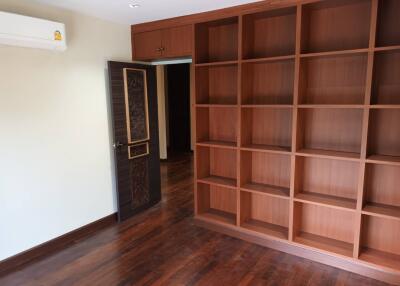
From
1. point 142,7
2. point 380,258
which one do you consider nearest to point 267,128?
point 380,258

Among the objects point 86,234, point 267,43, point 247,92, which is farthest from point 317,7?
point 86,234

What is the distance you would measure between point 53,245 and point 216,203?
71.1 inches

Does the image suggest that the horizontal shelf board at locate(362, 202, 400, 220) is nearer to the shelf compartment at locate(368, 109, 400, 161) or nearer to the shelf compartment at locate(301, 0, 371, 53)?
the shelf compartment at locate(368, 109, 400, 161)

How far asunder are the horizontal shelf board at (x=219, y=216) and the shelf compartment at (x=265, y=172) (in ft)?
1.56

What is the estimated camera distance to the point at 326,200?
2.62 meters

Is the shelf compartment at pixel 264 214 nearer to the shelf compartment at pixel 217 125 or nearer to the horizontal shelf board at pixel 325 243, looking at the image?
the horizontal shelf board at pixel 325 243

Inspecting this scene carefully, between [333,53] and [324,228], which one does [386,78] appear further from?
[324,228]

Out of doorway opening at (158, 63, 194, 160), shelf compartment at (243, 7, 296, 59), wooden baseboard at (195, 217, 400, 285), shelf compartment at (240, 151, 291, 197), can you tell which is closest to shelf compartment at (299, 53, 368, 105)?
shelf compartment at (243, 7, 296, 59)

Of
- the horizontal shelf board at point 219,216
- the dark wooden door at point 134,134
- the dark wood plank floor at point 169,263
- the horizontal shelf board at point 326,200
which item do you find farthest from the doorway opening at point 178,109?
the horizontal shelf board at point 326,200

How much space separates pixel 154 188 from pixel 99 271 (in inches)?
61.9

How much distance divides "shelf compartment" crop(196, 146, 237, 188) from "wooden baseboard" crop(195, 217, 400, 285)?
1.63ft

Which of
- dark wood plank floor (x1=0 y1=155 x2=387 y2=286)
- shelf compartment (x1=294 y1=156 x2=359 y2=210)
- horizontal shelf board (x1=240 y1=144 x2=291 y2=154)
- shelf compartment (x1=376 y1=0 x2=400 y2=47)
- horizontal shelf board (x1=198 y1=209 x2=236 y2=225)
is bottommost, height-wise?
dark wood plank floor (x1=0 y1=155 x2=387 y2=286)

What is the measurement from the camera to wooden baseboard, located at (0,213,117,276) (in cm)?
259

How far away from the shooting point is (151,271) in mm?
2559
